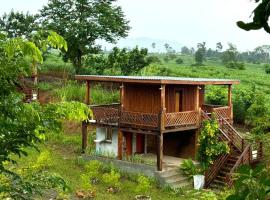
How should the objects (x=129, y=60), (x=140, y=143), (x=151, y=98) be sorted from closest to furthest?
1. (x=151, y=98)
2. (x=140, y=143)
3. (x=129, y=60)

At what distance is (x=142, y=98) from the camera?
20.7 meters

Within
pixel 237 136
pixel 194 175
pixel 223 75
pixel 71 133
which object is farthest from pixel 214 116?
pixel 223 75

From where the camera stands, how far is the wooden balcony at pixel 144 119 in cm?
1856

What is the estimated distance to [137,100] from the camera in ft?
68.6

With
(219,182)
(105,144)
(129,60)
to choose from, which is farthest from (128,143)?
(129,60)

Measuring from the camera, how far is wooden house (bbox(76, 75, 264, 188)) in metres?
18.6

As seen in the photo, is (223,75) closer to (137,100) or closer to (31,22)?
(31,22)

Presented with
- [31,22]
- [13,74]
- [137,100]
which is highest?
[31,22]

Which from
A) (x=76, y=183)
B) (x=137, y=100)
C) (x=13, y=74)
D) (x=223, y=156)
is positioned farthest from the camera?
(x=137, y=100)

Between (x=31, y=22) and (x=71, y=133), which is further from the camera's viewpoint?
(x=31, y=22)

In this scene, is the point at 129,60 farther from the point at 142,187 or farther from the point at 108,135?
the point at 142,187

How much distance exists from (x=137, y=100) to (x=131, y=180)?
13.5 ft

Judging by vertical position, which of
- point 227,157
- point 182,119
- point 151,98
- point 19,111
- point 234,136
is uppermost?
point 19,111

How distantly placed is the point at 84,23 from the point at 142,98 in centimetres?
1222
